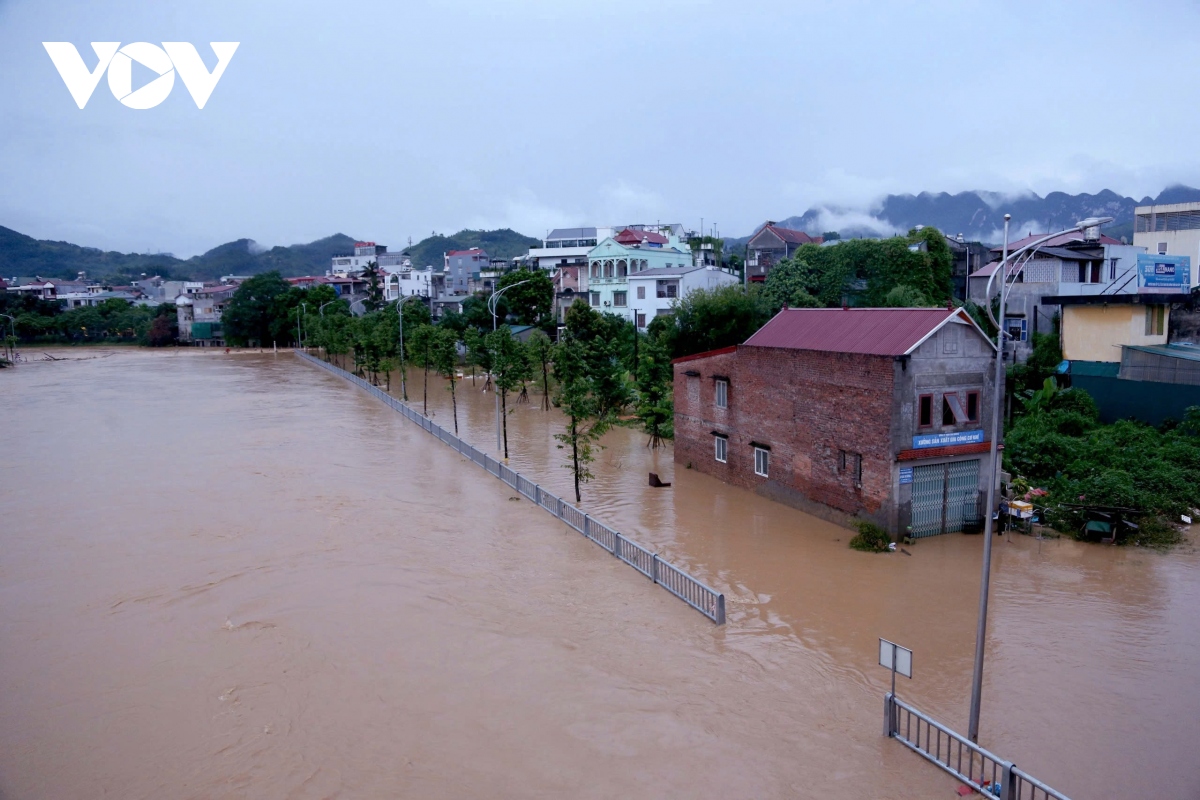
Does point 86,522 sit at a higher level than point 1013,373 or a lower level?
lower

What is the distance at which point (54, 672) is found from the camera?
1297 centimetres

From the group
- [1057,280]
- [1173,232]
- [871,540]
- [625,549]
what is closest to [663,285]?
[1057,280]

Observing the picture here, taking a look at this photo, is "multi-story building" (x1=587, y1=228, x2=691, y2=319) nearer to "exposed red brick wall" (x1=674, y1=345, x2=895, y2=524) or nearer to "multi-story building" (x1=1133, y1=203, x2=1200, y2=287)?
"multi-story building" (x1=1133, y1=203, x2=1200, y2=287)

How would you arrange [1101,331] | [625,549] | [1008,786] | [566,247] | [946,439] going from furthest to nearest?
[566,247], [1101,331], [946,439], [625,549], [1008,786]

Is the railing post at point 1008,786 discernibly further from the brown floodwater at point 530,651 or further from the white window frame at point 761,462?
the white window frame at point 761,462

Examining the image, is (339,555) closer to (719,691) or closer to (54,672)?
(54,672)

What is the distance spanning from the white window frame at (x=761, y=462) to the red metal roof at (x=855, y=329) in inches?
122

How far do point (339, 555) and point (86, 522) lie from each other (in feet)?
28.3

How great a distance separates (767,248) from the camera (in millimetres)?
62906

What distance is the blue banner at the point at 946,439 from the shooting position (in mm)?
18547

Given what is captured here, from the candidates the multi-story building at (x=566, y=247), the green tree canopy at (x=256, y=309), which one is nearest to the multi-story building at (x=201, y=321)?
the green tree canopy at (x=256, y=309)

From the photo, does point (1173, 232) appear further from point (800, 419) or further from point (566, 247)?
point (566, 247)

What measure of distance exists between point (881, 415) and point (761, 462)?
5405 millimetres

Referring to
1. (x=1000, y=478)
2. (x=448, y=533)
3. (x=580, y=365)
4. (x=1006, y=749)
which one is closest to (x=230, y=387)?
(x=580, y=365)
